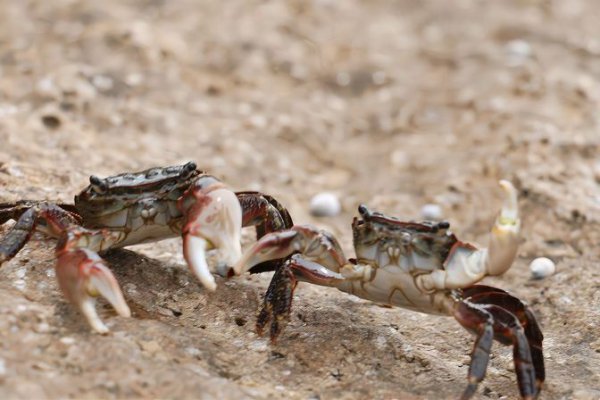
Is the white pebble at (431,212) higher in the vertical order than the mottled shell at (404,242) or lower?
lower

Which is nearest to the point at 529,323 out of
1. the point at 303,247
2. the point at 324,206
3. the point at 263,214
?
the point at 303,247

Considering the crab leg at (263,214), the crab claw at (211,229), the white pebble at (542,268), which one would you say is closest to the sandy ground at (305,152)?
the white pebble at (542,268)

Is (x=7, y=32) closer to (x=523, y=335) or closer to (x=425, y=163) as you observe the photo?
(x=425, y=163)

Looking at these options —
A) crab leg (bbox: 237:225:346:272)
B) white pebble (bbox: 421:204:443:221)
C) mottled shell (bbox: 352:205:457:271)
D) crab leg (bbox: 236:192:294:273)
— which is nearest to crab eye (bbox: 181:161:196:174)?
crab leg (bbox: 236:192:294:273)

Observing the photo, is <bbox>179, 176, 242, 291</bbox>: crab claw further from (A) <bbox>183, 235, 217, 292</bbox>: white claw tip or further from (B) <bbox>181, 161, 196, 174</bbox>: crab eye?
(B) <bbox>181, 161, 196, 174</bbox>: crab eye

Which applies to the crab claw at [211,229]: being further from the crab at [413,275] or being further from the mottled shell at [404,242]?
the mottled shell at [404,242]

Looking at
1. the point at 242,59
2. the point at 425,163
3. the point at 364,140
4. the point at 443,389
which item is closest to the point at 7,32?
the point at 242,59
